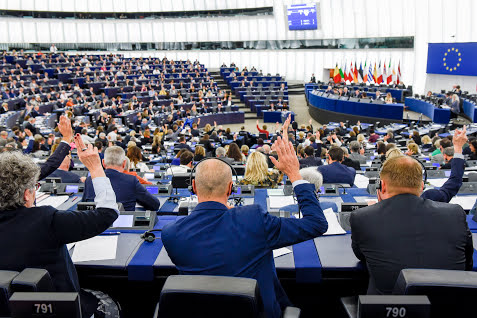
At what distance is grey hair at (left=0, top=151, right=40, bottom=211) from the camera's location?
199 centimetres

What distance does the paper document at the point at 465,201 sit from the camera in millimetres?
3460

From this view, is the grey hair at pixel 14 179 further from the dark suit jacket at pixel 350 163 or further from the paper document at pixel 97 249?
the dark suit jacket at pixel 350 163

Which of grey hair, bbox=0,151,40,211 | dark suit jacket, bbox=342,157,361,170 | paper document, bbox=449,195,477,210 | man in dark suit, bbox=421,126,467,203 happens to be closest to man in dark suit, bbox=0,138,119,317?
grey hair, bbox=0,151,40,211

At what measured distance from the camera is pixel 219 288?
153 cm

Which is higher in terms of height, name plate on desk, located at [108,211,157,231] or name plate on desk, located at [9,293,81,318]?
name plate on desk, located at [9,293,81,318]

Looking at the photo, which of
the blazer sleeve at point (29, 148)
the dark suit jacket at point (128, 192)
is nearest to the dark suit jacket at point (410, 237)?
the dark suit jacket at point (128, 192)

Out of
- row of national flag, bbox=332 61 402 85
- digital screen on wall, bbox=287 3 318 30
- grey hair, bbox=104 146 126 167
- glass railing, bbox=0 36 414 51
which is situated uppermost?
digital screen on wall, bbox=287 3 318 30

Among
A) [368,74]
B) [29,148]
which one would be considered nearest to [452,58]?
[368,74]

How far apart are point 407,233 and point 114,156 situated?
273cm

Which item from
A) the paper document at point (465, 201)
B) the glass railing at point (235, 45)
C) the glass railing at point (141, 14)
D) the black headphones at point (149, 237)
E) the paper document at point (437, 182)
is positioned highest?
the glass railing at point (141, 14)

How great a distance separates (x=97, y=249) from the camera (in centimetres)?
272

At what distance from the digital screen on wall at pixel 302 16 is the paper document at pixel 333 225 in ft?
90.1

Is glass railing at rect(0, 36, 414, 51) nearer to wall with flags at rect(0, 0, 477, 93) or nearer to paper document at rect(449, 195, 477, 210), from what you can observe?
wall with flags at rect(0, 0, 477, 93)

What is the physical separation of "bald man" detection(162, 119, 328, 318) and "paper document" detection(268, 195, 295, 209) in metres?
1.52
